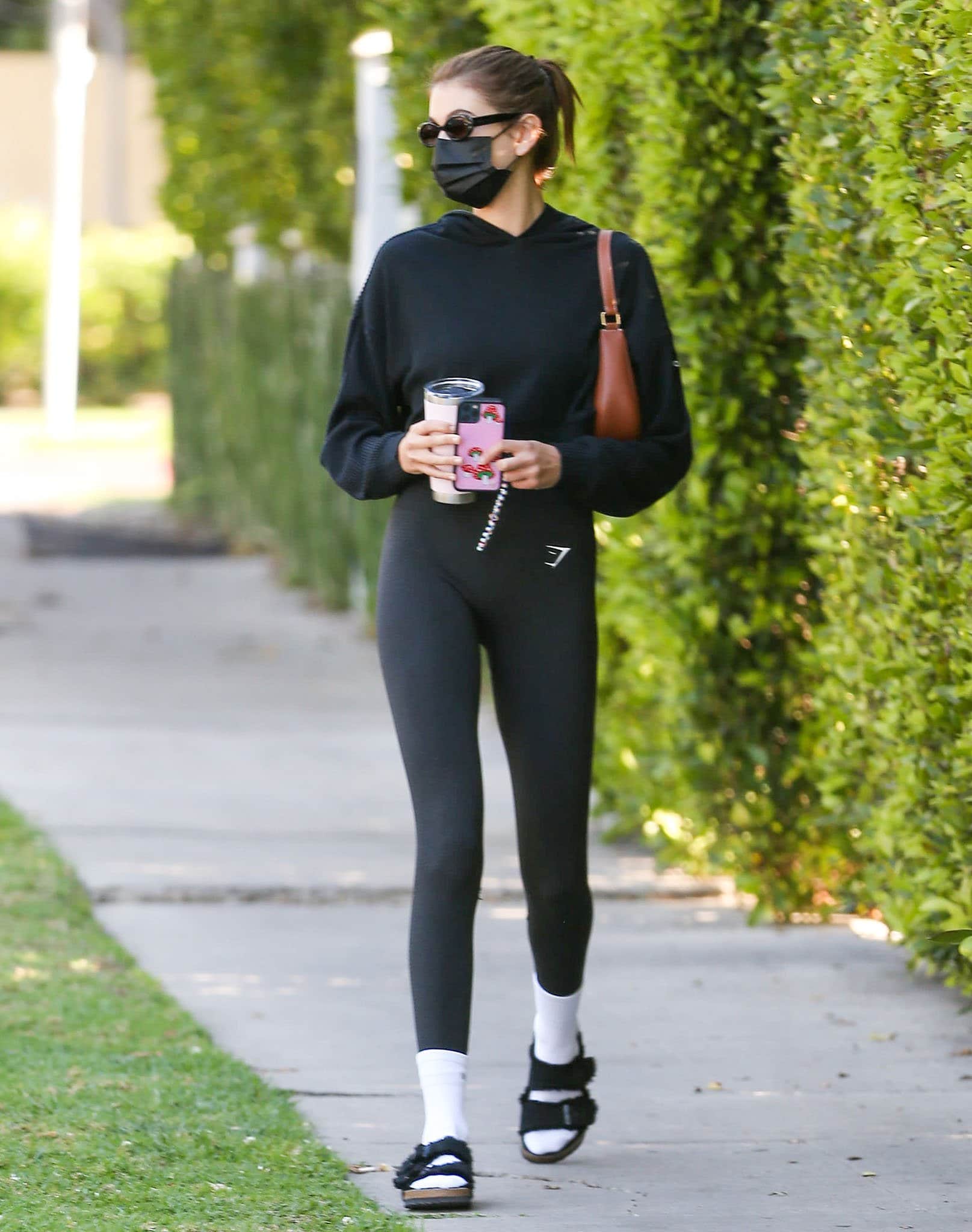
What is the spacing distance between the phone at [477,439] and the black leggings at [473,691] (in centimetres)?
16

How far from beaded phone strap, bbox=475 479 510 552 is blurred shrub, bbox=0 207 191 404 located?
2668 centimetres

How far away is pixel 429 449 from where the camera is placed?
3.60 m

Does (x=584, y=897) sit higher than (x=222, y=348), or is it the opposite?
(x=584, y=897)

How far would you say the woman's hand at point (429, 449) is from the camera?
11.7 ft

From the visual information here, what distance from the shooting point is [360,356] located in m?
3.86

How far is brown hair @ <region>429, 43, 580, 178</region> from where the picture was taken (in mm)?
3760

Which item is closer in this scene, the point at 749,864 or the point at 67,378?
the point at 749,864

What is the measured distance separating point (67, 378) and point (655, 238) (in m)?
21.0

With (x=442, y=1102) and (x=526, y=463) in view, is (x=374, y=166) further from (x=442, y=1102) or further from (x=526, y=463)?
(x=442, y=1102)

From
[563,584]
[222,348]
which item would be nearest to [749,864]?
[563,584]

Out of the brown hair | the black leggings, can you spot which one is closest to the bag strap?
the brown hair

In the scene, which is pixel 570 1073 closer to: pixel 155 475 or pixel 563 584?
pixel 563 584

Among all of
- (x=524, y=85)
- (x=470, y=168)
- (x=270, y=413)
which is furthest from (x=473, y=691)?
(x=270, y=413)

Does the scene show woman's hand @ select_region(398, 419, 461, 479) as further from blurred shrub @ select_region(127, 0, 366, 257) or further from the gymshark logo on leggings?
blurred shrub @ select_region(127, 0, 366, 257)
